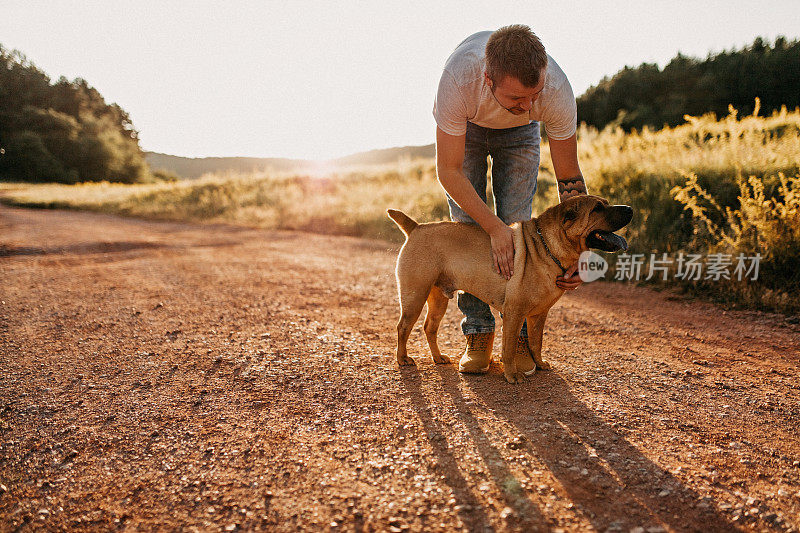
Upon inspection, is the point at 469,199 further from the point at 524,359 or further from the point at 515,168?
the point at 524,359

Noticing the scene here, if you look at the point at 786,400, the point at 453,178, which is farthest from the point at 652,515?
the point at 453,178

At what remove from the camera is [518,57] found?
243 centimetres

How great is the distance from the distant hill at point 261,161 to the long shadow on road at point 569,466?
2310cm

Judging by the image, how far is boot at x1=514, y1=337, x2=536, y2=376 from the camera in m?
3.13

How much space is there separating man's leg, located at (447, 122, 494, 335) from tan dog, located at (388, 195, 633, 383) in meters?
0.28

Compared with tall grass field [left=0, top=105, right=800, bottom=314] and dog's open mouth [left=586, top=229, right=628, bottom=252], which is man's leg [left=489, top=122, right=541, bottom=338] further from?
tall grass field [left=0, top=105, right=800, bottom=314]

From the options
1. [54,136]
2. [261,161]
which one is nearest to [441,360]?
[54,136]

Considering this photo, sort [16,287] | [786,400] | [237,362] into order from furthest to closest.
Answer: [16,287], [237,362], [786,400]

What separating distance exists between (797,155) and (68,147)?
172 feet

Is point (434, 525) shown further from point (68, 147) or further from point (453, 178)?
point (68, 147)

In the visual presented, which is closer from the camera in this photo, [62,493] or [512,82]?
[62,493]

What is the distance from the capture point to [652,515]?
5.65ft

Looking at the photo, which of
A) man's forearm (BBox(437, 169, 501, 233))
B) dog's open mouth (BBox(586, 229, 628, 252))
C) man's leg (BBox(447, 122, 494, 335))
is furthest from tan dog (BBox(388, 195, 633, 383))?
man's leg (BBox(447, 122, 494, 335))

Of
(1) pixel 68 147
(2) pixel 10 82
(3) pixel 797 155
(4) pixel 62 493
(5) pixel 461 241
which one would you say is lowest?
(4) pixel 62 493
